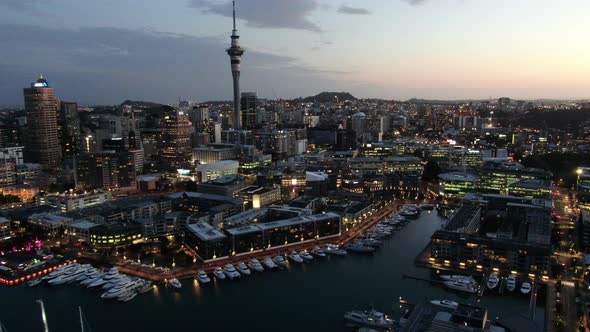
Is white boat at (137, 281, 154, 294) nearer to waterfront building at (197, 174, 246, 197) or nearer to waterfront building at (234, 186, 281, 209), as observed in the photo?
waterfront building at (234, 186, 281, 209)

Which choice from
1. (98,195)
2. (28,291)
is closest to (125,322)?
(28,291)

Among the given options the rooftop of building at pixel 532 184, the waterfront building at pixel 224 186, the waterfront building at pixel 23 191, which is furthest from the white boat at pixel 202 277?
the waterfront building at pixel 23 191

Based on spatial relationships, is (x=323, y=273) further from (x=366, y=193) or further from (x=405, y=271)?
(x=366, y=193)

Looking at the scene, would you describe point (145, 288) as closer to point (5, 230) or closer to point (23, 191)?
point (5, 230)

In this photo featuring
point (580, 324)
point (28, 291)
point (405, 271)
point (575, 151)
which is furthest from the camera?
point (575, 151)

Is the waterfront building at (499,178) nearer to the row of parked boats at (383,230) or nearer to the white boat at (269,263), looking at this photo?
the row of parked boats at (383,230)

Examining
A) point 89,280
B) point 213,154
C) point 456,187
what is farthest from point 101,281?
point 213,154
